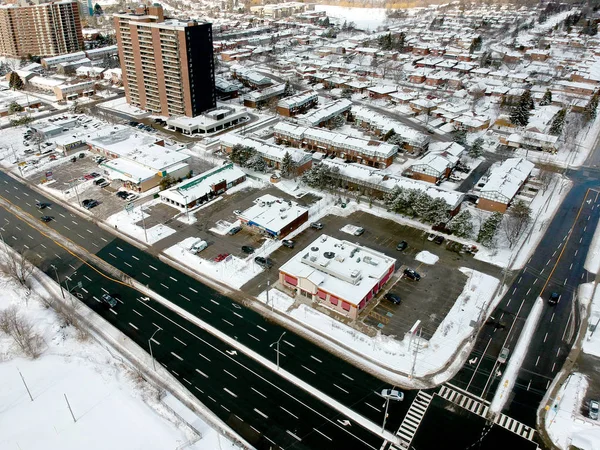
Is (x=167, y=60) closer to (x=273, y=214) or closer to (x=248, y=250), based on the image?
(x=273, y=214)

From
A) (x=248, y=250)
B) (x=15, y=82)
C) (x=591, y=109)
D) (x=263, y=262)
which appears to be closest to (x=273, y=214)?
(x=248, y=250)

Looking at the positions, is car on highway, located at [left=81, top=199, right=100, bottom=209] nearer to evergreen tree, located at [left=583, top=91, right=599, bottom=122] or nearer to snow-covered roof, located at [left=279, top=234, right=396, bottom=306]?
snow-covered roof, located at [left=279, top=234, right=396, bottom=306]

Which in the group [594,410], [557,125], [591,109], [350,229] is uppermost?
[591,109]

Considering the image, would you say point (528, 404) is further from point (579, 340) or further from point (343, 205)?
point (343, 205)

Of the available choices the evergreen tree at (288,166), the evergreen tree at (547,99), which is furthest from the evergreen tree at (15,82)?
the evergreen tree at (547,99)

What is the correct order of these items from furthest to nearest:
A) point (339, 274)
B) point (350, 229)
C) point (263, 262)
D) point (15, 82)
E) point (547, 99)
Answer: point (15, 82) < point (547, 99) < point (350, 229) < point (263, 262) < point (339, 274)

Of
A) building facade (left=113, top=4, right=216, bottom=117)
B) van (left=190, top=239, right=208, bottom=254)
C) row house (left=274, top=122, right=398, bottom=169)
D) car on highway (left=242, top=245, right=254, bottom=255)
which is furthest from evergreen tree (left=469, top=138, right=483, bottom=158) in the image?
building facade (left=113, top=4, right=216, bottom=117)
